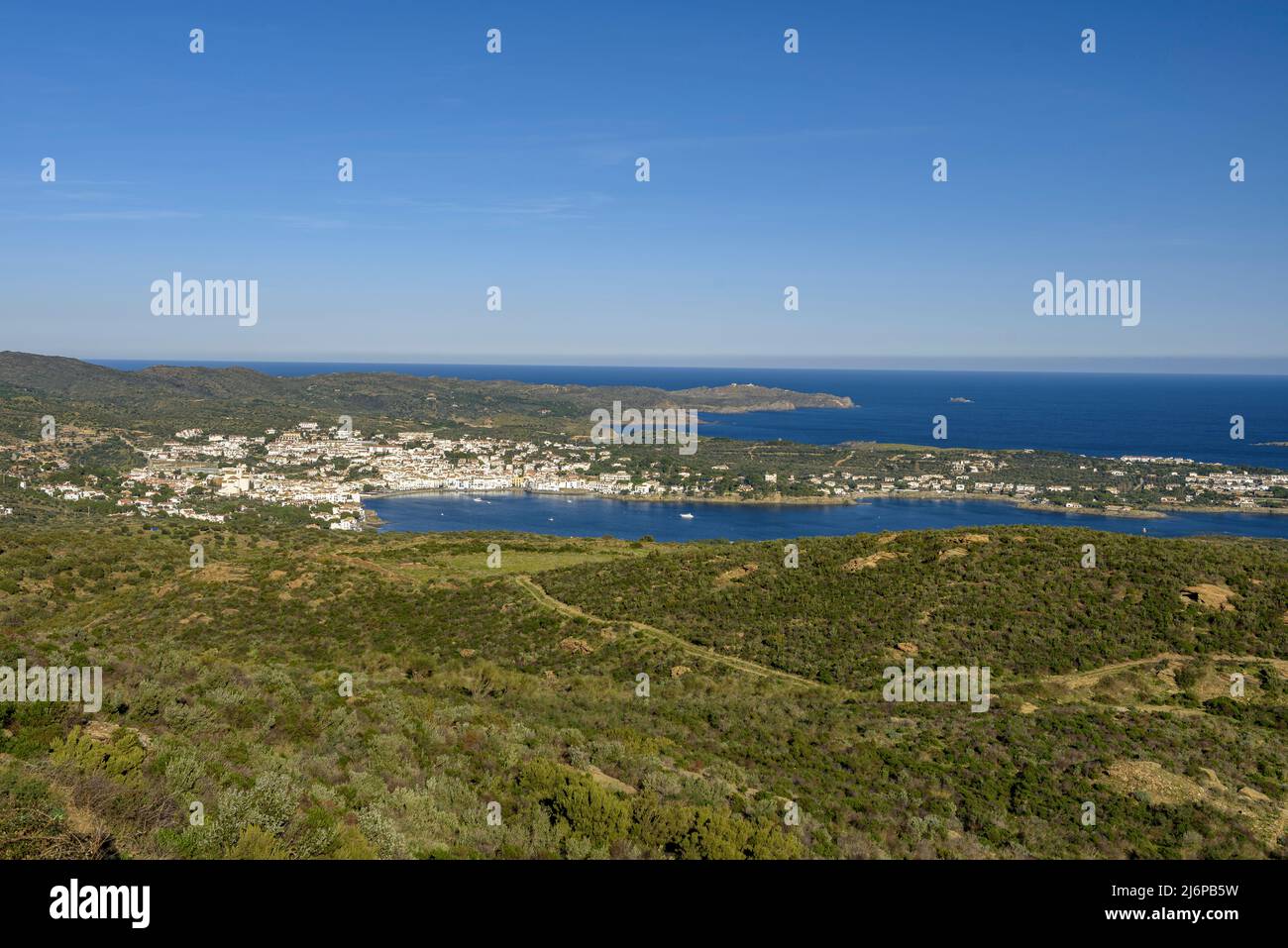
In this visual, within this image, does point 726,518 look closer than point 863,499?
Yes

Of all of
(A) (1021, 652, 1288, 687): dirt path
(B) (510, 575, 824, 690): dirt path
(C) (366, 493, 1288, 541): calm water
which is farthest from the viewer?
(C) (366, 493, 1288, 541): calm water

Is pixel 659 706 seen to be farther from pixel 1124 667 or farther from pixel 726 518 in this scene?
pixel 726 518

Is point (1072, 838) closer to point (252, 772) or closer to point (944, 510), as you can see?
point (252, 772)

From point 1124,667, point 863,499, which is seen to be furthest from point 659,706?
point 863,499

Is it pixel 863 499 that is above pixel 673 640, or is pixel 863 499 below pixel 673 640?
below

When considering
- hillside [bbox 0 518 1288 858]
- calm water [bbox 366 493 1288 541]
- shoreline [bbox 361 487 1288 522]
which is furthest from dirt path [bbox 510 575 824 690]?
shoreline [bbox 361 487 1288 522]

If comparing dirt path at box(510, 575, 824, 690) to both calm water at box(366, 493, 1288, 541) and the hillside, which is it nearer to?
the hillside
